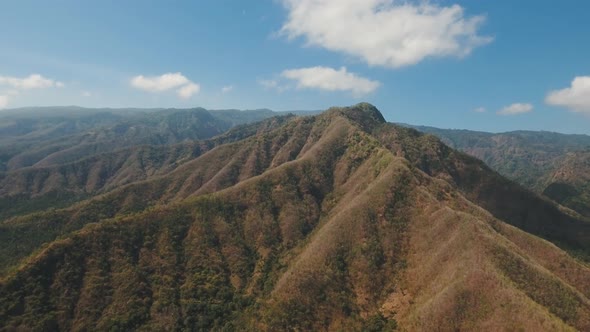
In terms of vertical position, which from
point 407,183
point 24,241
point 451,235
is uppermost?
point 407,183

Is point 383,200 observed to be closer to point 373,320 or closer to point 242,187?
point 373,320

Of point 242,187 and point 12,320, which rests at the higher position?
point 242,187

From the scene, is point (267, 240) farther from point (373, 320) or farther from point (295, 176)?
point (373, 320)

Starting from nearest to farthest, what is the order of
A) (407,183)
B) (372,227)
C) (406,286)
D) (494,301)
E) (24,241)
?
(494,301), (406,286), (372,227), (407,183), (24,241)

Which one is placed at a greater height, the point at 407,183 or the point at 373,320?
the point at 407,183

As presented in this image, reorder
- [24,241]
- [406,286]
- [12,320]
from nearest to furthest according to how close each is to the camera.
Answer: [12,320] < [406,286] < [24,241]

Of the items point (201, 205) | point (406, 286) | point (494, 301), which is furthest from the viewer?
point (201, 205)

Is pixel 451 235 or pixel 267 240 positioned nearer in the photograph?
pixel 451 235

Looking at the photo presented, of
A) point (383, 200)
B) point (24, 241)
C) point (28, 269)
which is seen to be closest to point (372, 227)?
point (383, 200)

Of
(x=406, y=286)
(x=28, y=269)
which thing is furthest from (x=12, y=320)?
(x=406, y=286)
